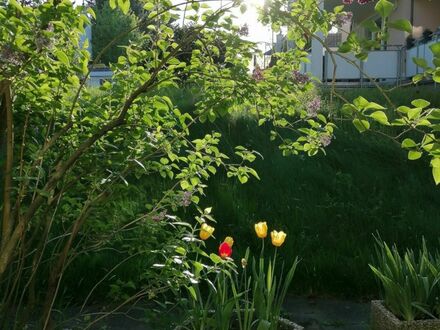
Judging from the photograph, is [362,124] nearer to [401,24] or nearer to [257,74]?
[401,24]

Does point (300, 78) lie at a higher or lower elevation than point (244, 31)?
lower

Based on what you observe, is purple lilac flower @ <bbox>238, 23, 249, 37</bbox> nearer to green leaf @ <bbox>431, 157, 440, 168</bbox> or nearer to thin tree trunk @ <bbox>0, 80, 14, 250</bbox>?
thin tree trunk @ <bbox>0, 80, 14, 250</bbox>

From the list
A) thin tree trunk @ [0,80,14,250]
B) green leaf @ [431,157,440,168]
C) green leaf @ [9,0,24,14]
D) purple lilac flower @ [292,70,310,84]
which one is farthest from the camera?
purple lilac flower @ [292,70,310,84]

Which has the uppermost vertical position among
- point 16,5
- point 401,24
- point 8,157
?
point 16,5

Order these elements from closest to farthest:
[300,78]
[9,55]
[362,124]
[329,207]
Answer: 1. [362,124]
2. [9,55]
3. [300,78]
4. [329,207]

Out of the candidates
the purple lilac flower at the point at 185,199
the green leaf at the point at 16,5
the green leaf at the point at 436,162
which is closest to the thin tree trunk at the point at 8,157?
the green leaf at the point at 16,5

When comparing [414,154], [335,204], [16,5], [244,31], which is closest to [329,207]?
[335,204]

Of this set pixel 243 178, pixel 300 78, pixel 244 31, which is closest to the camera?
pixel 244 31

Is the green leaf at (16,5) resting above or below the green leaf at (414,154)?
above

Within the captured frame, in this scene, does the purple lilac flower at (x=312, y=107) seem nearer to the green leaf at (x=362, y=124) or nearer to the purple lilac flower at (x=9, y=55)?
the green leaf at (x=362, y=124)

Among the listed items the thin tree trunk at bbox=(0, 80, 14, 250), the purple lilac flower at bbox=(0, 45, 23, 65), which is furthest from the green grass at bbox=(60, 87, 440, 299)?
the purple lilac flower at bbox=(0, 45, 23, 65)

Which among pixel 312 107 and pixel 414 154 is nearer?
pixel 414 154

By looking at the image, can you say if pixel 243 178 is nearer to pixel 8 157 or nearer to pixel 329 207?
pixel 8 157

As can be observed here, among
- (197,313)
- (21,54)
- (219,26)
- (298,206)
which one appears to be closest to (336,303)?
(298,206)
